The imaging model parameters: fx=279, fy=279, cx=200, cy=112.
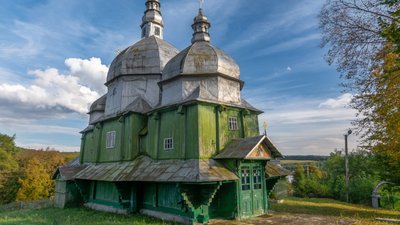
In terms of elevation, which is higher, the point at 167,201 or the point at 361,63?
the point at 361,63

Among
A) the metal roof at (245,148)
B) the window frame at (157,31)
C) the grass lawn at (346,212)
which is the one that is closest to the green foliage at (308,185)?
the grass lawn at (346,212)

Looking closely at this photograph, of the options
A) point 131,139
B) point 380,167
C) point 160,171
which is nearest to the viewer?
point 160,171

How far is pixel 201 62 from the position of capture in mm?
15461

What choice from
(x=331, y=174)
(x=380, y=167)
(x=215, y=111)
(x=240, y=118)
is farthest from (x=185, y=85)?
(x=331, y=174)

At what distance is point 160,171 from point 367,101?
10.5 meters

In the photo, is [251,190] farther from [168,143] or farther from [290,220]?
[168,143]

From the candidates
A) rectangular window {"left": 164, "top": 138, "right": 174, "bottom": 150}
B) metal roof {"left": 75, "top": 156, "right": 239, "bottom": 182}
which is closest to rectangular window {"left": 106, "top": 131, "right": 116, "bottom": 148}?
metal roof {"left": 75, "top": 156, "right": 239, "bottom": 182}

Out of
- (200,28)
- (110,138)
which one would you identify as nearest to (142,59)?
(200,28)

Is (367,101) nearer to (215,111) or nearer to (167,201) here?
(215,111)

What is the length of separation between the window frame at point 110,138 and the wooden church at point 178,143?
0.07 metres

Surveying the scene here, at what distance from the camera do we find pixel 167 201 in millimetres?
14086

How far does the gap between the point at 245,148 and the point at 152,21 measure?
45.8ft

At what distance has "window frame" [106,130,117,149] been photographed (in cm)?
1816

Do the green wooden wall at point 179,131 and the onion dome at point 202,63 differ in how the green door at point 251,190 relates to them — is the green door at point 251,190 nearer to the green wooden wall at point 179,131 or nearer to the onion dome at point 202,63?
the green wooden wall at point 179,131
